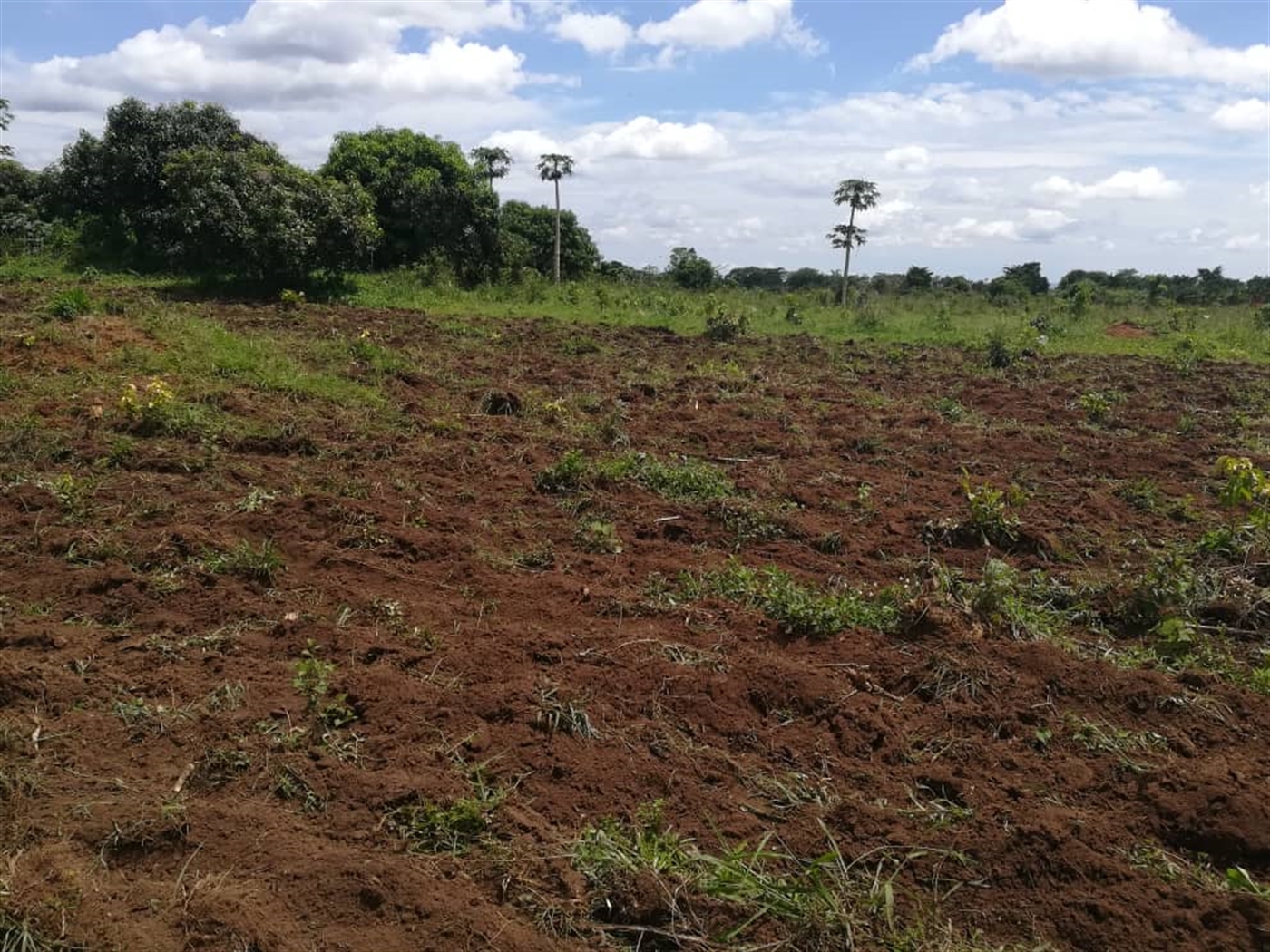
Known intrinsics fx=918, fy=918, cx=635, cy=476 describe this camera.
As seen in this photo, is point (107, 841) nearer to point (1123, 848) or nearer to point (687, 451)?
point (1123, 848)

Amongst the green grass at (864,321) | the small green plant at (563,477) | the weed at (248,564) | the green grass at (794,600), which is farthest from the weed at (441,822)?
the green grass at (864,321)

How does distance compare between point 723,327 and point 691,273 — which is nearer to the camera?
point 723,327

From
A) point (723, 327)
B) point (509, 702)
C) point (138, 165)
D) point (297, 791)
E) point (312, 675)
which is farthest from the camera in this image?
point (138, 165)

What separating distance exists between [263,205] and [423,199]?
4921mm

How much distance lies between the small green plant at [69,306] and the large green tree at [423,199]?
30.5ft

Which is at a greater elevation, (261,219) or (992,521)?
(261,219)

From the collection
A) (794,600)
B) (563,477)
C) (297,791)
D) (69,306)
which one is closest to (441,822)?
(297,791)

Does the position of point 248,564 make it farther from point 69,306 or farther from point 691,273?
point 691,273

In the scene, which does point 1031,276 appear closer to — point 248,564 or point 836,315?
point 836,315

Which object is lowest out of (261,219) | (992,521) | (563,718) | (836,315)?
(563,718)

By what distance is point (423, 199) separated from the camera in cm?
1883

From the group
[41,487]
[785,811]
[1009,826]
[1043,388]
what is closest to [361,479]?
[41,487]

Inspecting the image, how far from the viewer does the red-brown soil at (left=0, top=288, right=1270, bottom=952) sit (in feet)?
8.97

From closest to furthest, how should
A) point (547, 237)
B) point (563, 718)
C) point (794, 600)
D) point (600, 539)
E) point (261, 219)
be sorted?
point (563, 718) → point (794, 600) → point (600, 539) → point (261, 219) → point (547, 237)
